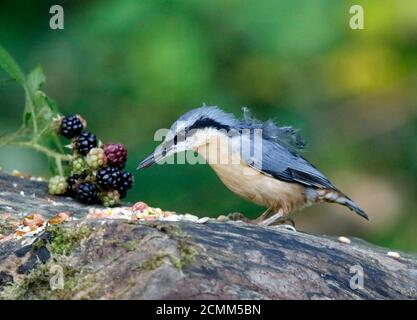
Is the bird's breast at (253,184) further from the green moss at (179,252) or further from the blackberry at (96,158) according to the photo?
the green moss at (179,252)

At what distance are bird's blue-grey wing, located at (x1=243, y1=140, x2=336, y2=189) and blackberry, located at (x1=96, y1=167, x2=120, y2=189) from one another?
2.10 ft

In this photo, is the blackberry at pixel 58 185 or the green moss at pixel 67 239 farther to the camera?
the blackberry at pixel 58 185

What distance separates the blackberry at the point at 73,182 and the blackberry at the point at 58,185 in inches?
0.8

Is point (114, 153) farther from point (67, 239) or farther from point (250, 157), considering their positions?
point (67, 239)

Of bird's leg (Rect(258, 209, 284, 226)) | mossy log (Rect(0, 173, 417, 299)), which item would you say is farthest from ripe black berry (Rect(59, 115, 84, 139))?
mossy log (Rect(0, 173, 417, 299))

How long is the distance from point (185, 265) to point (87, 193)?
1.64m

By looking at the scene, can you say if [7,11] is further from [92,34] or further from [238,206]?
[238,206]

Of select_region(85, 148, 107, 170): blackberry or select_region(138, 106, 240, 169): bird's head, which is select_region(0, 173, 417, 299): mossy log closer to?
select_region(138, 106, 240, 169): bird's head

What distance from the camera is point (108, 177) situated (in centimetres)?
450

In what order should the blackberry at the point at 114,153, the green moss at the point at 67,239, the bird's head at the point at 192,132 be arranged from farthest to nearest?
1. the blackberry at the point at 114,153
2. the bird's head at the point at 192,132
3. the green moss at the point at 67,239

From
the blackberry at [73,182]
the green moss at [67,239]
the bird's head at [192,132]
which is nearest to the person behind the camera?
the green moss at [67,239]

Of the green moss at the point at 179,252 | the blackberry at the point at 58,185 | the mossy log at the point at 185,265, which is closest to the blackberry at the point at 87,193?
the blackberry at the point at 58,185

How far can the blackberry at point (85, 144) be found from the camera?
4.54m
